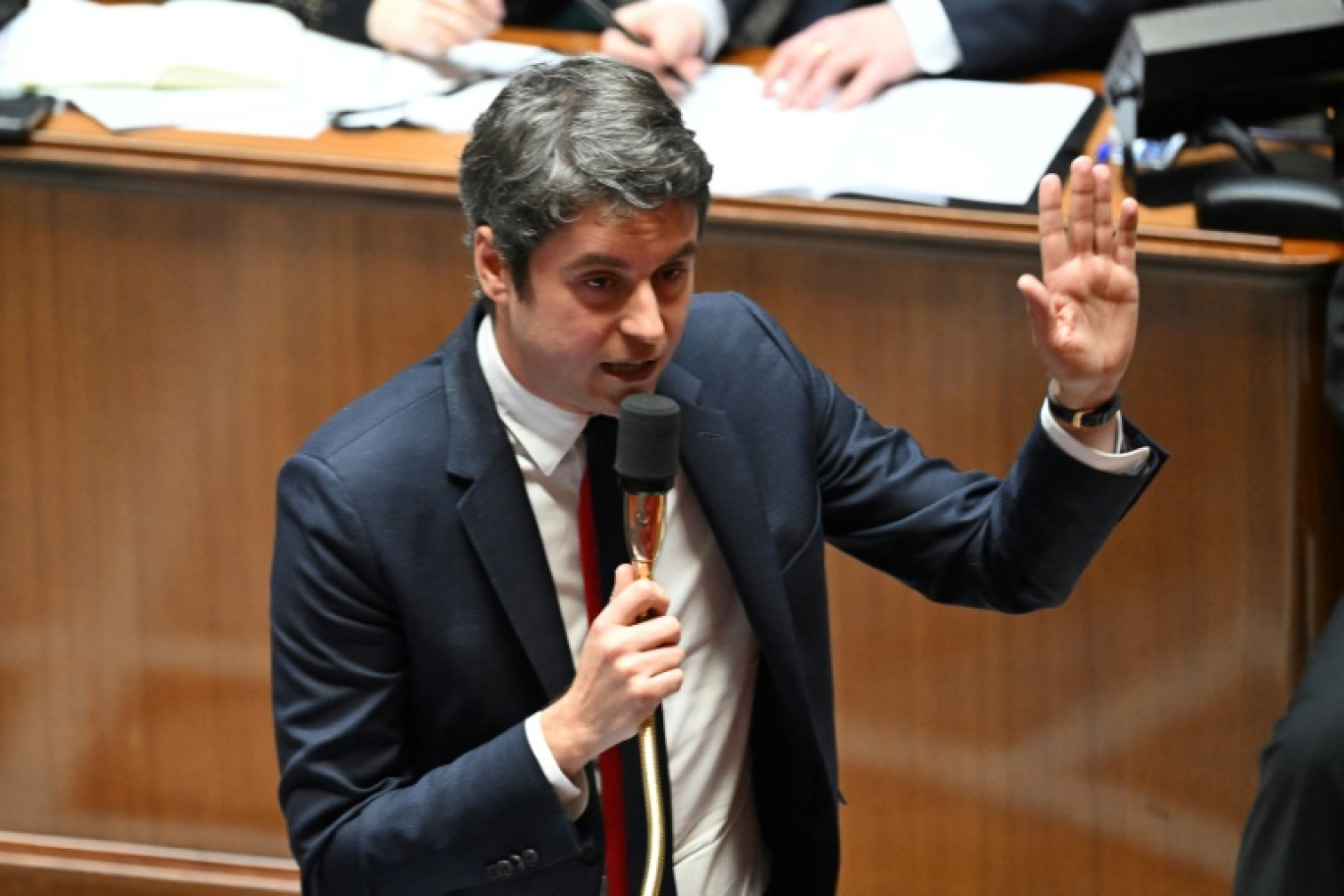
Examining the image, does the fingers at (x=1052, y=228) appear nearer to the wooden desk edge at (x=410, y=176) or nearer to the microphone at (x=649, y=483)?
the microphone at (x=649, y=483)

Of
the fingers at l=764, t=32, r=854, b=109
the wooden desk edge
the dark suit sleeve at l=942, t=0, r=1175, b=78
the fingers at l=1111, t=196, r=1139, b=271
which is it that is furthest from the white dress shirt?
the dark suit sleeve at l=942, t=0, r=1175, b=78

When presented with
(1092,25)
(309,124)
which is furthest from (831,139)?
(309,124)

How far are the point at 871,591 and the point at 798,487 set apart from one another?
0.73 metres

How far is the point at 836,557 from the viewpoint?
250 cm

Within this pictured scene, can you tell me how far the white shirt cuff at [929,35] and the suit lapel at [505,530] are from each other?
3.71ft

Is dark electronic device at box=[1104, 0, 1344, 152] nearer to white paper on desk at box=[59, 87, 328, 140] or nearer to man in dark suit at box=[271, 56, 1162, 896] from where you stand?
man in dark suit at box=[271, 56, 1162, 896]

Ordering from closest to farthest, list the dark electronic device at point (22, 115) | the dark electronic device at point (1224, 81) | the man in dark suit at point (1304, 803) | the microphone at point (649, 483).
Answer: the microphone at point (649, 483) → the man in dark suit at point (1304, 803) → the dark electronic device at point (1224, 81) → the dark electronic device at point (22, 115)

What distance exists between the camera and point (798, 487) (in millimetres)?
1791

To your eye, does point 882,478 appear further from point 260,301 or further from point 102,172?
point 102,172

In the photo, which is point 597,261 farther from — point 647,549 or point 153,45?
point 153,45

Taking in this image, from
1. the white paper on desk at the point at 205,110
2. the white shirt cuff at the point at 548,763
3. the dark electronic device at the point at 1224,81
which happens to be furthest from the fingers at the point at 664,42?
the white shirt cuff at the point at 548,763

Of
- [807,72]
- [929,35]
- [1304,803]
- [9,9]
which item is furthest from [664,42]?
[1304,803]

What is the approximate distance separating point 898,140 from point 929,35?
218mm

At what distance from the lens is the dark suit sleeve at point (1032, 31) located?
2646 mm
